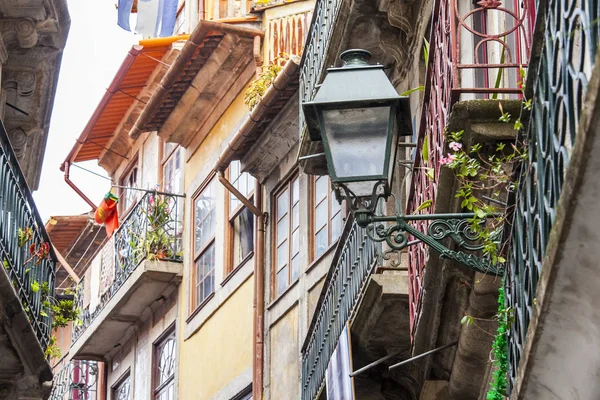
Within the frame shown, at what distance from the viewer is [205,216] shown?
20.5 metres

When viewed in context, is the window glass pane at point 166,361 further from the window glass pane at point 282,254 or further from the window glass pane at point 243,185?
the window glass pane at point 282,254

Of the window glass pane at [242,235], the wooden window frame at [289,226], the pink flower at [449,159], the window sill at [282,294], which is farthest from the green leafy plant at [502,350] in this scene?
the window glass pane at [242,235]

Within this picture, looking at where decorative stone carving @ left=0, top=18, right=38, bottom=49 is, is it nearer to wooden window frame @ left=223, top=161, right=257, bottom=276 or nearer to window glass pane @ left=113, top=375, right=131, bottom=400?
wooden window frame @ left=223, top=161, right=257, bottom=276

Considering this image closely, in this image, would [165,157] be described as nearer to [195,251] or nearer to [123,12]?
[123,12]

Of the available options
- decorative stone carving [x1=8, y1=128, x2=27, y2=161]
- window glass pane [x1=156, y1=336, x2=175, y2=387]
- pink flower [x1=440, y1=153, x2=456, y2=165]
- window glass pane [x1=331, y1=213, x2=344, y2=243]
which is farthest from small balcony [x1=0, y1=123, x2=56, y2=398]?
window glass pane [x1=156, y1=336, x2=175, y2=387]

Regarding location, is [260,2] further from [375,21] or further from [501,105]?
[501,105]

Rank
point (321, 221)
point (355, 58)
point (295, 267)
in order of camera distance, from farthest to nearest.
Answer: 1. point (295, 267)
2. point (321, 221)
3. point (355, 58)

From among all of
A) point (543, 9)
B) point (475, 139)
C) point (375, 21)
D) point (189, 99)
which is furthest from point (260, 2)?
point (543, 9)

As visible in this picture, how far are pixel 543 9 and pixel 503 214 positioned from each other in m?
1.45

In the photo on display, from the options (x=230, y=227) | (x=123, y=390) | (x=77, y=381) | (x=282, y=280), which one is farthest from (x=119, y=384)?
(x=282, y=280)

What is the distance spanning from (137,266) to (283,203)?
3970mm

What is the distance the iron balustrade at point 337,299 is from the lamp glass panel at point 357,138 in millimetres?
4489

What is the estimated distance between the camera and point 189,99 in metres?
20.2

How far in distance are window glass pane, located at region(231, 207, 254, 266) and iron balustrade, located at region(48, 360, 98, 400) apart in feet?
21.5
